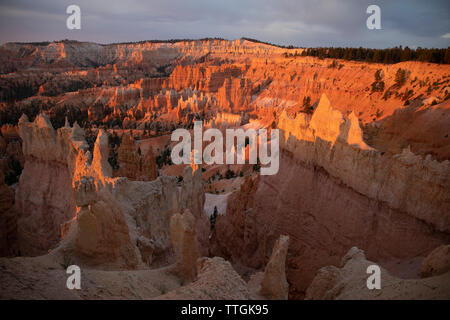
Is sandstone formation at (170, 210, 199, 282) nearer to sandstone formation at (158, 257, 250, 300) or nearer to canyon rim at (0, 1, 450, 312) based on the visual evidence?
canyon rim at (0, 1, 450, 312)

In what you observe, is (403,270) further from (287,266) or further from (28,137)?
(28,137)

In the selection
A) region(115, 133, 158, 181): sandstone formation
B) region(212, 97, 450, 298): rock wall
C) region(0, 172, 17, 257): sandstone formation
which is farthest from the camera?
region(115, 133, 158, 181): sandstone formation

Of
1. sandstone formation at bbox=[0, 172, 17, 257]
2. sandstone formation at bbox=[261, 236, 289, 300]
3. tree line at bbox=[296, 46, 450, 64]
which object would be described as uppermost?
tree line at bbox=[296, 46, 450, 64]

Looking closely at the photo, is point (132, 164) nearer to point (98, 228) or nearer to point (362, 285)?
point (98, 228)

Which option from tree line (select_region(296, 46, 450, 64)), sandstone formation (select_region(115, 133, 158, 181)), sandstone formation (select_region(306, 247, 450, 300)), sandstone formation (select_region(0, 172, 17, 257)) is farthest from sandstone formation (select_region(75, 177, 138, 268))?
tree line (select_region(296, 46, 450, 64))

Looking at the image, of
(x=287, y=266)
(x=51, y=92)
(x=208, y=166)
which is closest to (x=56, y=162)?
(x=287, y=266)
